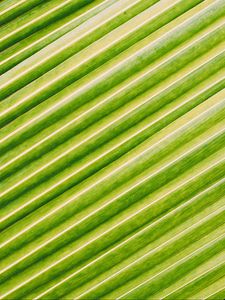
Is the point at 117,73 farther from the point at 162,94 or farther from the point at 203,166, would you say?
the point at 203,166

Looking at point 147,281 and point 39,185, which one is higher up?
point 39,185

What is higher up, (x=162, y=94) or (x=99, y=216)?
(x=162, y=94)

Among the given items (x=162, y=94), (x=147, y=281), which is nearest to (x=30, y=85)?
(x=162, y=94)

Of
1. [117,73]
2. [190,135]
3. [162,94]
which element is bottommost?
[190,135]

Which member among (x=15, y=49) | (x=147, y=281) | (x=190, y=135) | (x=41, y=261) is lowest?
(x=147, y=281)

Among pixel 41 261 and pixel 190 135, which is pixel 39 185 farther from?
pixel 190 135

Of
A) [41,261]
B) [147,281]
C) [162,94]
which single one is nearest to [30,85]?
[162,94]
